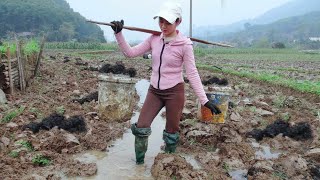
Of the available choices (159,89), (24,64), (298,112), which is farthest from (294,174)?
(24,64)

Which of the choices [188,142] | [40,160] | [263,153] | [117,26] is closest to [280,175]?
[263,153]

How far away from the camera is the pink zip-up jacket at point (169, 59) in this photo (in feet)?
14.4

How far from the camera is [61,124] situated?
6094 millimetres

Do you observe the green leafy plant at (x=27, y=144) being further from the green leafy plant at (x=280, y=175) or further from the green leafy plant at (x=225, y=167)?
the green leafy plant at (x=280, y=175)

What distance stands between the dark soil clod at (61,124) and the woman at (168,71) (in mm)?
1653

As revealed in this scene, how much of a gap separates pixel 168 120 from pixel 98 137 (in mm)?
1657

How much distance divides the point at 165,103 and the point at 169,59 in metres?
0.60

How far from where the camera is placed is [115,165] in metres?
5.00

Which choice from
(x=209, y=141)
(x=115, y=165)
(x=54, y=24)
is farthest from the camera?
(x=54, y=24)

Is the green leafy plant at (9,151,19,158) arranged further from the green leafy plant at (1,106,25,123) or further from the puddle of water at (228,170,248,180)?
the puddle of water at (228,170,248,180)

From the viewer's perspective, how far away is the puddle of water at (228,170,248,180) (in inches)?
186

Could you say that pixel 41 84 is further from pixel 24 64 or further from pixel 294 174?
pixel 294 174

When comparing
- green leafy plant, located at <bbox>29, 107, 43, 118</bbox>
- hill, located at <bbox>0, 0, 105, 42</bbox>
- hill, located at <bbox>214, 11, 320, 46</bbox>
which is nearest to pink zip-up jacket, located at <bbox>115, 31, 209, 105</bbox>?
green leafy plant, located at <bbox>29, 107, 43, 118</bbox>

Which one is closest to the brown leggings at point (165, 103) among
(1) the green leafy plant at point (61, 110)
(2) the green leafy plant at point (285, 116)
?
(1) the green leafy plant at point (61, 110)
